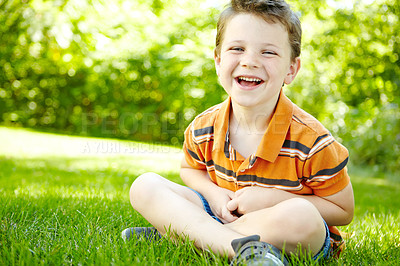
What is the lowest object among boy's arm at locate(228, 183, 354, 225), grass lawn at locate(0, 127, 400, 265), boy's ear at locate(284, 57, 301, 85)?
grass lawn at locate(0, 127, 400, 265)

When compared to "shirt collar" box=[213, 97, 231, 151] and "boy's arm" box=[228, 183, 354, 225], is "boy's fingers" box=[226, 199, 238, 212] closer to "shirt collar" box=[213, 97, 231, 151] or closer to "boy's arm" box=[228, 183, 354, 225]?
"boy's arm" box=[228, 183, 354, 225]

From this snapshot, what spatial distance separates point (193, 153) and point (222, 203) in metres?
0.35

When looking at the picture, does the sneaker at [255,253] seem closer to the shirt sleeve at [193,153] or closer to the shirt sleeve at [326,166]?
the shirt sleeve at [326,166]

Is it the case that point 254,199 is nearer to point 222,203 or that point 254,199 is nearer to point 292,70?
point 222,203

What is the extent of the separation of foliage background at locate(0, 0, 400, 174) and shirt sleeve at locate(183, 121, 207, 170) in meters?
2.45

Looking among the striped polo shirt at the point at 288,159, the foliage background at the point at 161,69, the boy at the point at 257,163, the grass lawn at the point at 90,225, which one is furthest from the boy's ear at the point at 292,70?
the foliage background at the point at 161,69

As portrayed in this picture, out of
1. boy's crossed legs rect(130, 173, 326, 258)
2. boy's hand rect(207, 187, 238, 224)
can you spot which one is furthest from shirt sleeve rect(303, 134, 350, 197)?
boy's hand rect(207, 187, 238, 224)

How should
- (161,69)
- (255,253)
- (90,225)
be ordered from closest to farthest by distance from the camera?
(255,253) < (90,225) < (161,69)

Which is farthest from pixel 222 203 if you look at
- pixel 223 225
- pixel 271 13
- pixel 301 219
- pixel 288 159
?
pixel 271 13

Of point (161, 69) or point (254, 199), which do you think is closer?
point (254, 199)

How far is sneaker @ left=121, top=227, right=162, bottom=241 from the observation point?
160 centimetres

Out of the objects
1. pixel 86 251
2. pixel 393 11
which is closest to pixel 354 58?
pixel 393 11

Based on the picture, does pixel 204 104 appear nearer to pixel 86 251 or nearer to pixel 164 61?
pixel 164 61

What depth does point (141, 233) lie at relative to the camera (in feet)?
5.38
